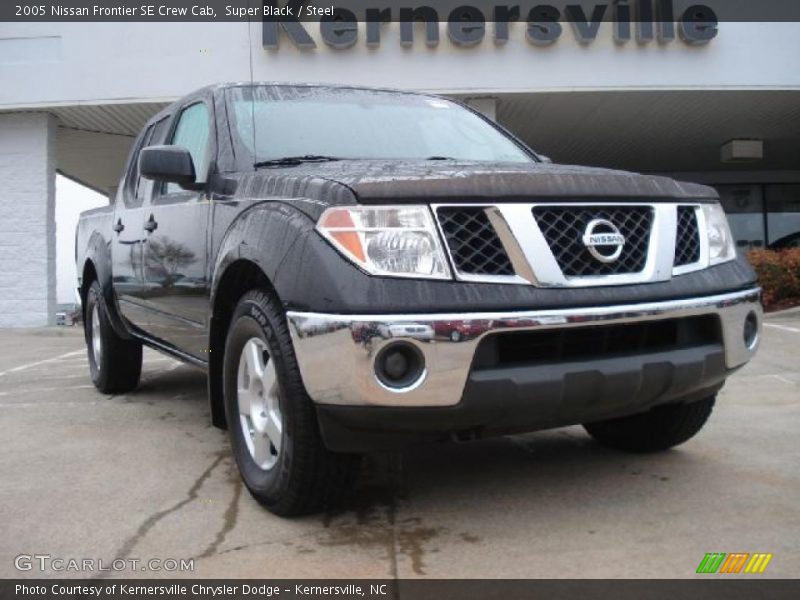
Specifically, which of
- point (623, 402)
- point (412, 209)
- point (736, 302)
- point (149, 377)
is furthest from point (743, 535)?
point (149, 377)

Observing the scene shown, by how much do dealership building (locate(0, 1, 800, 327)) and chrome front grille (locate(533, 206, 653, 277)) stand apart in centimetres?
932

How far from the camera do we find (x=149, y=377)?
6.54 meters

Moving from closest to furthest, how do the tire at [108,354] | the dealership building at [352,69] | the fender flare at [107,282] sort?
the fender flare at [107,282] → the tire at [108,354] → the dealership building at [352,69]

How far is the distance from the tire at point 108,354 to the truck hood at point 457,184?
2734mm

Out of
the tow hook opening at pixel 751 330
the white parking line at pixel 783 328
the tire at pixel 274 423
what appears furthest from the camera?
the white parking line at pixel 783 328

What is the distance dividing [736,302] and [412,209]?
1344 millimetres

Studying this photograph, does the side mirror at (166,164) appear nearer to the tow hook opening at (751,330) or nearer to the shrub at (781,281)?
the tow hook opening at (751,330)

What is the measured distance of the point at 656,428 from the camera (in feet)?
11.4

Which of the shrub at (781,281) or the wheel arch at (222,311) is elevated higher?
the shrub at (781,281)

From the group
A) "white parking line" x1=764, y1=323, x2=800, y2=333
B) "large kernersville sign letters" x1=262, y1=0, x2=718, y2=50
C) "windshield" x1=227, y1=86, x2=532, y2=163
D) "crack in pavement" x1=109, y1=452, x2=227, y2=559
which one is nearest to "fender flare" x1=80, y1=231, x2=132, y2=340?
"crack in pavement" x1=109, y1=452, x2=227, y2=559

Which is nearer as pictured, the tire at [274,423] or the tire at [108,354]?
the tire at [274,423]

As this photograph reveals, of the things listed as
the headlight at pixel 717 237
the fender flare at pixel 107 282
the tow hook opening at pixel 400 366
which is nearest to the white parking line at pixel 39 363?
the fender flare at pixel 107 282

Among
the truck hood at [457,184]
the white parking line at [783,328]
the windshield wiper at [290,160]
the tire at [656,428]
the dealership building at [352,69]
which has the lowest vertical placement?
the tire at [656,428]

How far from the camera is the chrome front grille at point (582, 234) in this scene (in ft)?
8.38
